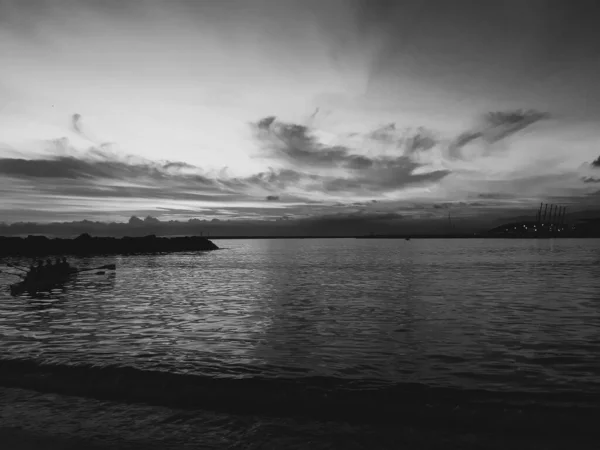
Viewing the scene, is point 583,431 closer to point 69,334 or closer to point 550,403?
point 550,403

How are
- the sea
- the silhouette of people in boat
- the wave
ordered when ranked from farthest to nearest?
1. the silhouette of people in boat
2. the wave
3. the sea

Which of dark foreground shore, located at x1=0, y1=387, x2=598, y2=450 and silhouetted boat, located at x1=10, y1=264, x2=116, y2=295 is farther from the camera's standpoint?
silhouetted boat, located at x1=10, y1=264, x2=116, y2=295

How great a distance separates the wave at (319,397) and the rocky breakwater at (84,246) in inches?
4131

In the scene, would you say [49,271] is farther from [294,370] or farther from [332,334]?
[294,370]

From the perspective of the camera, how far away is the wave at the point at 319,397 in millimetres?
10656

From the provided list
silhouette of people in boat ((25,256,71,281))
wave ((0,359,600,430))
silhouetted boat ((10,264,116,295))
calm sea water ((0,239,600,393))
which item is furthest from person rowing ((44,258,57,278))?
wave ((0,359,600,430))

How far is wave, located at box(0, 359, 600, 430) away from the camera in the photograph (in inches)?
420

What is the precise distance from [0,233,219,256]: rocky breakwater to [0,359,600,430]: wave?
104935 mm

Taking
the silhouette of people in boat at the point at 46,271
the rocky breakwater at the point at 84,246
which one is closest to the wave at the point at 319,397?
the silhouette of people in boat at the point at 46,271

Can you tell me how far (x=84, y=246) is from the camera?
11731 centimetres

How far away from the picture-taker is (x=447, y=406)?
11234 millimetres

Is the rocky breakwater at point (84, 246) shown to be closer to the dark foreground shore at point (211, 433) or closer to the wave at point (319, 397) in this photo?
the wave at point (319, 397)

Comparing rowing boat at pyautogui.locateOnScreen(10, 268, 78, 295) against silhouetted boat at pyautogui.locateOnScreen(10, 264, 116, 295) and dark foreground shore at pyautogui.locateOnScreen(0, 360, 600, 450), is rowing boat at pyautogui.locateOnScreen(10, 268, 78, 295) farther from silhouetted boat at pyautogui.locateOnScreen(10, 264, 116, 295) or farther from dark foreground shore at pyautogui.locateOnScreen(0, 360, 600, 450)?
dark foreground shore at pyautogui.locateOnScreen(0, 360, 600, 450)

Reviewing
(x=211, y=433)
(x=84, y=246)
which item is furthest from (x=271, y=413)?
(x=84, y=246)
